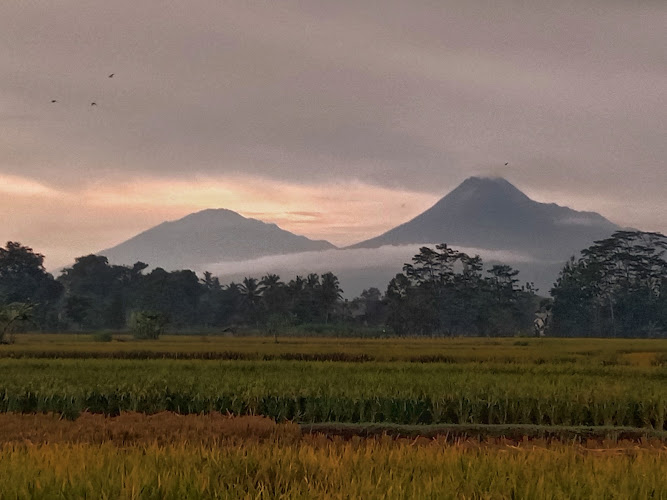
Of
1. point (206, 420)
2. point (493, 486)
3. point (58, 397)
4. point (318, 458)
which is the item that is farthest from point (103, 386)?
point (493, 486)

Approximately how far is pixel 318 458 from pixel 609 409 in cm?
1322

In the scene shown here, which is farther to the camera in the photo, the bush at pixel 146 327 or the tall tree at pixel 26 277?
the tall tree at pixel 26 277

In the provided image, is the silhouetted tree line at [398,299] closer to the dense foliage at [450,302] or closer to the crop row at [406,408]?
the dense foliage at [450,302]

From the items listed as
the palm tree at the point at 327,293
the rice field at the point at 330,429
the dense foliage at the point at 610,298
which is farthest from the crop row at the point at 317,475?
the dense foliage at the point at 610,298

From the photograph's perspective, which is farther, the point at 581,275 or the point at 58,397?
the point at 581,275

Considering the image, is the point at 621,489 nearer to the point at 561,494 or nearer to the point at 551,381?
the point at 561,494

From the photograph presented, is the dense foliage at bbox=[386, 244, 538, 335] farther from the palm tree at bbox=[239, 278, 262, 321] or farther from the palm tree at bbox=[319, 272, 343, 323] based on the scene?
the palm tree at bbox=[239, 278, 262, 321]

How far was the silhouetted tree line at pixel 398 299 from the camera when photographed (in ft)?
351

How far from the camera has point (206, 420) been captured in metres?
14.1

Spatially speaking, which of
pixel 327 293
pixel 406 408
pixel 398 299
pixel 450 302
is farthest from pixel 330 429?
pixel 450 302

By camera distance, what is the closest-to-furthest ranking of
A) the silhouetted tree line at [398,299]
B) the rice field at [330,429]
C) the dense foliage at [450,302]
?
the rice field at [330,429] → the dense foliage at [450,302] → the silhouetted tree line at [398,299]

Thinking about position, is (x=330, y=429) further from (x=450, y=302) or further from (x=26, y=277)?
(x=26, y=277)

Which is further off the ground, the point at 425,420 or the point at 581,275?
the point at 581,275

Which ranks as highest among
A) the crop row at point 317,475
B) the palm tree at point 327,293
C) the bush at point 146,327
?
the palm tree at point 327,293
